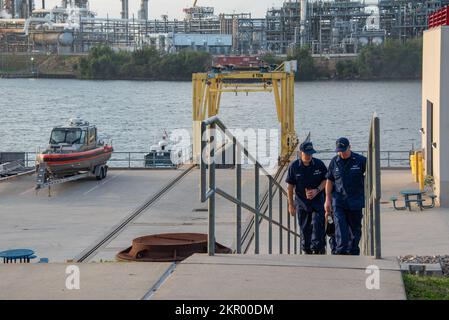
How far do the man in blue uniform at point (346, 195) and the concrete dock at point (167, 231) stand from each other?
72.0 inches

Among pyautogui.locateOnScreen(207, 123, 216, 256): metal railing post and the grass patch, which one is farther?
pyautogui.locateOnScreen(207, 123, 216, 256): metal railing post

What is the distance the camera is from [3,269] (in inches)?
311

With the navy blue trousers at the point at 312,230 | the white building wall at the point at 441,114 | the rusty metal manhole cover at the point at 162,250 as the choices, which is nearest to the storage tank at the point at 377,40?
the white building wall at the point at 441,114

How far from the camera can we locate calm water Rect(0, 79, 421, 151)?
78.2 metres

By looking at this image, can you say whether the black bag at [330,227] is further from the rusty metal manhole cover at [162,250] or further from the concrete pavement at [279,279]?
the concrete pavement at [279,279]

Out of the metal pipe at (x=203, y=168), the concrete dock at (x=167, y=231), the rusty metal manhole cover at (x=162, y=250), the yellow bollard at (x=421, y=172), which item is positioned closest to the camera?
the concrete dock at (x=167, y=231)

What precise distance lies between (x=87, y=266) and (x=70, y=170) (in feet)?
82.7

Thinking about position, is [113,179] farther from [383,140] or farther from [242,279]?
[383,140]


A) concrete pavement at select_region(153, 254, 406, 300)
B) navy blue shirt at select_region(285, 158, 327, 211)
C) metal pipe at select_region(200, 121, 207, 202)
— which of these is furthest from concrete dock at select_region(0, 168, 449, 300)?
navy blue shirt at select_region(285, 158, 327, 211)

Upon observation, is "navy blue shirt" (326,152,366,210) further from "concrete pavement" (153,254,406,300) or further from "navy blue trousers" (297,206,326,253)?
"concrete pavement" (153,254,406,300)

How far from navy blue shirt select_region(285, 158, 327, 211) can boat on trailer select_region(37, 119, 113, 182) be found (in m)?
21.2

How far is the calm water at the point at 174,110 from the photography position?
78188 mm

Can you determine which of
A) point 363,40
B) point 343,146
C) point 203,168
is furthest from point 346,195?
point 363,40

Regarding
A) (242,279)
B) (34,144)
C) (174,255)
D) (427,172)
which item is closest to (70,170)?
(427,172)
